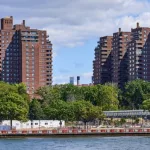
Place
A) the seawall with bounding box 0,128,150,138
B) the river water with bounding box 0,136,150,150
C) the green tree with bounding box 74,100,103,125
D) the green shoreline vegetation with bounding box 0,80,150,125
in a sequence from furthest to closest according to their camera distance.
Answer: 1. the green tree with bounding box 74,100,103,125
2. the green shoreline vegetation with bounding box 0,80,150,125
3. the seawall with bounding box 0,128,150,138
4. the river water with bounding box 0,136,150,150

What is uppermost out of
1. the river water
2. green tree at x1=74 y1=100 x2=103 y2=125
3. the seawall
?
green tree at x1=74 y1=100 x2=103 y2=125

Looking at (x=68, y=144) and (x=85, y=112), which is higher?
(x=85, y=112)

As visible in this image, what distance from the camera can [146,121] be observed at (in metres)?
187

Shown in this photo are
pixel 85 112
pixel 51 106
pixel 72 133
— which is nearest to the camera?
pixel 72 133

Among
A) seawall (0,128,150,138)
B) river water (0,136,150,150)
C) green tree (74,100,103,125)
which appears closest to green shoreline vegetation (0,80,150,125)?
green tree (74,100,103,125)

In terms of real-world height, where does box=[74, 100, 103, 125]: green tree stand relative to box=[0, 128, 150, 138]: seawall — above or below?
above

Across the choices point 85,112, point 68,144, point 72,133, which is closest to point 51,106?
point 85,112

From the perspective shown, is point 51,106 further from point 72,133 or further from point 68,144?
point 68,144

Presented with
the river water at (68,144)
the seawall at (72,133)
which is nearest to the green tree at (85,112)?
the seawall at (72,133)

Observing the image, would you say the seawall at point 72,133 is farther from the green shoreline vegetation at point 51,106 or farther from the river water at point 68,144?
the green shoreline vegetation at point 51,106

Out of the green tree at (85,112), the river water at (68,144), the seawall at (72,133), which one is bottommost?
the river water at (68,144)

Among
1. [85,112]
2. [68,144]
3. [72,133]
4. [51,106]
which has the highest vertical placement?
[51,106]

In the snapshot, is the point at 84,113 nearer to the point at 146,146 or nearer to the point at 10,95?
the point at 10,95

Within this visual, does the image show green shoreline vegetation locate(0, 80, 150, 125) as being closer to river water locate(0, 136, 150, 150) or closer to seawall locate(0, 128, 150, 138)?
seawall locate(0, 128, 150, 138)
